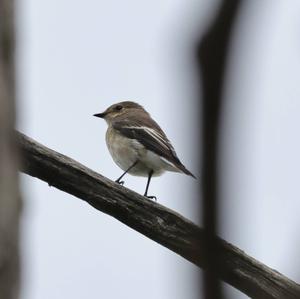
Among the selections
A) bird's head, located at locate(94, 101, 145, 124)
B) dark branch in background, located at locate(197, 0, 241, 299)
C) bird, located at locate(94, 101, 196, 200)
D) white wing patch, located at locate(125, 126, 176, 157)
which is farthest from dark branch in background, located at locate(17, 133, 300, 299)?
bird's head, located at locate(94, 101, 145, 124)


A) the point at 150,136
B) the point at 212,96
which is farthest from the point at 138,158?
the point at 212,96

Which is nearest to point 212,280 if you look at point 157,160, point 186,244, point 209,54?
point 209,54

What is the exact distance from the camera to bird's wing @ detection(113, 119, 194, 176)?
12.6 m

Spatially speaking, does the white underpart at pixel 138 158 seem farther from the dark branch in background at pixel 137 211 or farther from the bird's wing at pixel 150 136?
the dark branch in background at pixel 137 211

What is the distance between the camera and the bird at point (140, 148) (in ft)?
41.2

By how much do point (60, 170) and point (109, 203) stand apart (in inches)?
21.6

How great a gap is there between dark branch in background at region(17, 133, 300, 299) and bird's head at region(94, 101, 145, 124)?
25.8 ft

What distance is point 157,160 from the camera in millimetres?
12523

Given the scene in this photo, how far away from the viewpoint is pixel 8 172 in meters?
2.42

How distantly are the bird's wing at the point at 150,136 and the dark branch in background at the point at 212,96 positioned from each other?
9.93 meters

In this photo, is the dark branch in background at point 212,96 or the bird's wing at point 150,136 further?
the bird's wing at point 150,136

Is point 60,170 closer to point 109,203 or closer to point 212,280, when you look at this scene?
point 109,203

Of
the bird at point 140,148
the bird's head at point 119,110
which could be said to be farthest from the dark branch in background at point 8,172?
the bird's head at point 119,110

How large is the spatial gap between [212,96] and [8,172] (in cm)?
78
